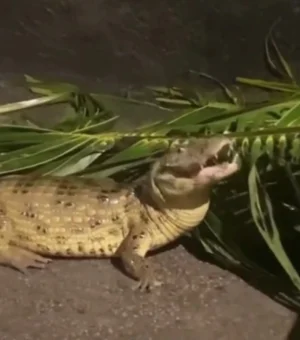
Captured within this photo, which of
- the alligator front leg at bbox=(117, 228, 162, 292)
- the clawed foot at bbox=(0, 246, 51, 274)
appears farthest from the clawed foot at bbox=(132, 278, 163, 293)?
the clawed foot at bbox=(0, 246, 51, 274)

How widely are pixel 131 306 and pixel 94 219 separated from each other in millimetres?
138

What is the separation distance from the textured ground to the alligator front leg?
0.01 metres

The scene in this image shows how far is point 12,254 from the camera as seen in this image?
1.32 meters

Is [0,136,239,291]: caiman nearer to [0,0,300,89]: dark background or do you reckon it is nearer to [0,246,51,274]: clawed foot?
[0,246,51,274]: clawed foot

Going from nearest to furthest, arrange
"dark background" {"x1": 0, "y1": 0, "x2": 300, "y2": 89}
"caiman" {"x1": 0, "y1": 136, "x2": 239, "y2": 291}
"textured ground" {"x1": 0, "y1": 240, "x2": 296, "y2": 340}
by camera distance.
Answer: "textured ground" {"x1": 0, "y1": 240, "x2": 296, "y2": 340}, "caiman" {"x1": 0, "y1": 136, "x2": 239, "y2": 291}, "dark background" {"x1": 0, "y1": 0, "x2": 300, "y2": 89}

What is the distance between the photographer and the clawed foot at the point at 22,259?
51.1 inches

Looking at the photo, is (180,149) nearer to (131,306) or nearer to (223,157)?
(223,157)

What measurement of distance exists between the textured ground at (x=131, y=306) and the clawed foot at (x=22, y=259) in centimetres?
1

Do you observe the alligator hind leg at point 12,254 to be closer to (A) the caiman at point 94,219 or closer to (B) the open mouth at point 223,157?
(A) the caiman at point 94,219

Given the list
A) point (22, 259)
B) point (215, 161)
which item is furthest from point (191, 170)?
point (22, 259)

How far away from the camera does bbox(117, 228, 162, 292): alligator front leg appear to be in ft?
4.12

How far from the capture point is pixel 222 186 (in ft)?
4.35

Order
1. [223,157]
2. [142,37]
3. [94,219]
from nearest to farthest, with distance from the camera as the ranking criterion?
[223,157], [94,219], [142,37]

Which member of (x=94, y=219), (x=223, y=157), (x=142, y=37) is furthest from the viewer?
(x=142, y=37)
